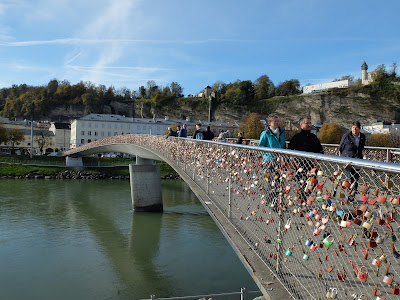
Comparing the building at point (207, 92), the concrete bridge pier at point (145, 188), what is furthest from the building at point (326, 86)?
the concrete bridge pier at point (145, 188)

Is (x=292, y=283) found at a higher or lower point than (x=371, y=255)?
lower

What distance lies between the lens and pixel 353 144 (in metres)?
6.63

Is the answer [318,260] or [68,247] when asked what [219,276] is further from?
[318,260]

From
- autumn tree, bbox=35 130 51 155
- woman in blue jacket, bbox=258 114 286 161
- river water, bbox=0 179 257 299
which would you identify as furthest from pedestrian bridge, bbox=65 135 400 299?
autumn tree, bbox=35 130 51 155

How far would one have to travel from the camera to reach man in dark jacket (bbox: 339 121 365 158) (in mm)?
6598

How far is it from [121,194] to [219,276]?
21.7 meters

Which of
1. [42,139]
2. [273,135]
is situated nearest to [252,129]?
[42,139]

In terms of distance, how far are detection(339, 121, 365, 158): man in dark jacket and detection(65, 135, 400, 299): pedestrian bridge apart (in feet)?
6.44

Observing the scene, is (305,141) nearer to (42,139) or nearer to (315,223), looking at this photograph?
(315,223)

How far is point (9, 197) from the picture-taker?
2836cm

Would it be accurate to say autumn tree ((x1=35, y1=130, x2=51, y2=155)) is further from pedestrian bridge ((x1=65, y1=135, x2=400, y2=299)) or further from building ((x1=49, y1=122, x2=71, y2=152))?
pedestrian bridge ((x1=65, y1=135, x2=400, y2=299))

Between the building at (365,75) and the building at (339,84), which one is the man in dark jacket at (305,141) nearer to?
the building at (339,84)

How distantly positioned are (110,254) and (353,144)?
1095cm

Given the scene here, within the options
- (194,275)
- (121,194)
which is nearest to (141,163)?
(121,194)
